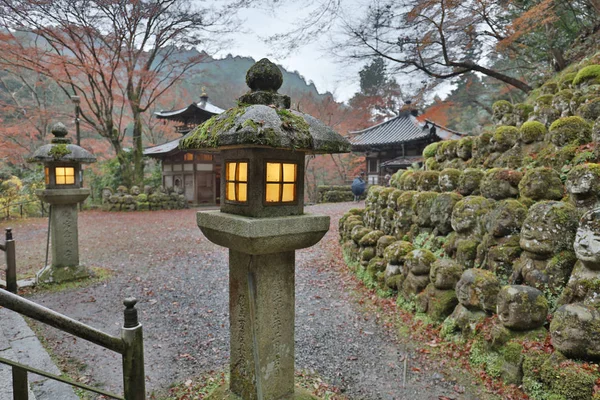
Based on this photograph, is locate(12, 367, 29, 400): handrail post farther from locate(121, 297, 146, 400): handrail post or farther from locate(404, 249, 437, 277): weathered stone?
locate(404, 249, 437, 277): weathered stone

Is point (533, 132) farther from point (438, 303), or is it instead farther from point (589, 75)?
point (438, 303)

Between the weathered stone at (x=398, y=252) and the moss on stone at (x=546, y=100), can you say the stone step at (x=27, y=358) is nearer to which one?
the weathered stone at (x=398, y=252)

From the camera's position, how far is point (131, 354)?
2.12 meters

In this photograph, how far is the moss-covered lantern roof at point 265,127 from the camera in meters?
2.23

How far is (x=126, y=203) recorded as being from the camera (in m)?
19.4

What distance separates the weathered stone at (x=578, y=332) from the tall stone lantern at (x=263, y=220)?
2.61 m

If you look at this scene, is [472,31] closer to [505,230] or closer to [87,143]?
[505,230]

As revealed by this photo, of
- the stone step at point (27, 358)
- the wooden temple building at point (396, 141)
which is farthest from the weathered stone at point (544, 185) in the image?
the wooden temple building at point (396, 141)

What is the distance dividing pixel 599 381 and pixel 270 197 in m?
3.38

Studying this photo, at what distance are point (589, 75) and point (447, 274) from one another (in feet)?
17.7

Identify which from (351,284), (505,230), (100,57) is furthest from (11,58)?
(505,230)

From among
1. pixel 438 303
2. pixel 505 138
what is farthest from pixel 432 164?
pixel 438 303

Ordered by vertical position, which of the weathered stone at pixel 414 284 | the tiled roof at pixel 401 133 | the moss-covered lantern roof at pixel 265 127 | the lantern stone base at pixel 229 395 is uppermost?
the tiled roof at pixel 401 133

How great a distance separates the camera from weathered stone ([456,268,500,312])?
4.08 m
